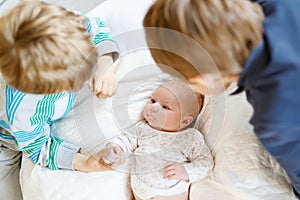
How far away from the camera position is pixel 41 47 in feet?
2.02

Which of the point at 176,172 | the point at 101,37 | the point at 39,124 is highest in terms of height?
the point at 101,37

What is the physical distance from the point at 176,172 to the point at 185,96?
0.52 feet

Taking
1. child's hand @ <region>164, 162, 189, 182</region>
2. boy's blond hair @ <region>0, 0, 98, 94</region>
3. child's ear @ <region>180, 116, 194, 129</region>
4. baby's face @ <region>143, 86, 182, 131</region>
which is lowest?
child's hand @ <region>164, 162, 189, 182</region>

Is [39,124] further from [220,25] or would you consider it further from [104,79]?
[220,25]

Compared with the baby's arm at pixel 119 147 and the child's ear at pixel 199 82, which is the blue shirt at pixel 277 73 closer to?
the child's ear at pixel 199 82

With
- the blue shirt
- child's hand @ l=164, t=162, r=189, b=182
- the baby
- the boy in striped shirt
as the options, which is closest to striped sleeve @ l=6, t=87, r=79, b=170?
the boy in striped shirt

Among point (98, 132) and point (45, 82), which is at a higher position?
point (45, 82)

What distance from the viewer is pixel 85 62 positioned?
2.25 feet

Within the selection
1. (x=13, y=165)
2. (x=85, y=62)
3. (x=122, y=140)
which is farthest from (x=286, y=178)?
(x=13, y=165)

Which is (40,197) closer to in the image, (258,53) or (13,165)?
(13,165)

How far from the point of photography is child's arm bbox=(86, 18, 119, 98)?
925mm

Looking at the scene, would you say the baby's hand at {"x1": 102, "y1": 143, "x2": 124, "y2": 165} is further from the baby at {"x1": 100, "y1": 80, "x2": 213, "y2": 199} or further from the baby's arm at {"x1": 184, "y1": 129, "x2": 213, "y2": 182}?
the baby's arm at {"x1": 184, "y1": 129, "x2": 213, "y2": 182}

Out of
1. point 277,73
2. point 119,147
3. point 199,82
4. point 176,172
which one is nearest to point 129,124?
point 119,147

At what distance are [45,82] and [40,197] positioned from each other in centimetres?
35
